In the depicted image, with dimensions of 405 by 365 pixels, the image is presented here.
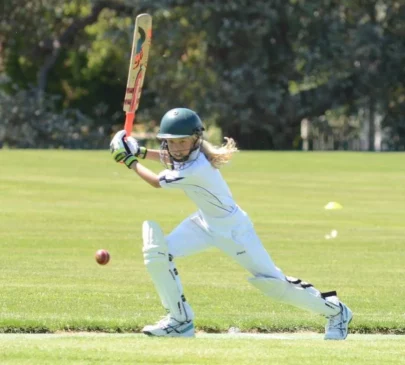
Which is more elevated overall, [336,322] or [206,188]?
[206,188]

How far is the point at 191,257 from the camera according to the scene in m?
14.7

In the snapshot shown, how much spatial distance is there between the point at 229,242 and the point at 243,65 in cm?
3517

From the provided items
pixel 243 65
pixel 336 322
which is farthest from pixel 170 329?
pixel 243 65

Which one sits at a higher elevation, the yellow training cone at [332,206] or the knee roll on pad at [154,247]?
the knee roll on pad at [154,247]

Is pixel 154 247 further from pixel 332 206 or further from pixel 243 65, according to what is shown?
pixel 243 65

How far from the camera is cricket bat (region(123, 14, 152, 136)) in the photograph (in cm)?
958

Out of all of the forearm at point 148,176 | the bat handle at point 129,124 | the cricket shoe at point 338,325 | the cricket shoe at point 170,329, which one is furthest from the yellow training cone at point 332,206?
the forearm at point 148,176

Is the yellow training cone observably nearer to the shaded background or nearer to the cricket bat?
the cricket bat

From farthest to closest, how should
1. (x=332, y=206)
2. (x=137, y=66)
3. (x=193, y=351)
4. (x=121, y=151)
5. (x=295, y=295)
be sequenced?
(x=332, y=206)
(x=137, y=66)
(x=295, y=295)
(x=121, y=151)
(x=193, y=351)

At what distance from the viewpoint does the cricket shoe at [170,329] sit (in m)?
8.65

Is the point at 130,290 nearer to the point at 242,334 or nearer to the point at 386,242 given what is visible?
the point at 242,334

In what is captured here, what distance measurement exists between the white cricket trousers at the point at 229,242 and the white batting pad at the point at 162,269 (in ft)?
0.36

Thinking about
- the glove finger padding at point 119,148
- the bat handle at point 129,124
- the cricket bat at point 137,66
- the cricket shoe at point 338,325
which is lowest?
the cricket shoe at point 338,325

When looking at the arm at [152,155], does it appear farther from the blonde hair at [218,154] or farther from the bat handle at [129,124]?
the blonde hair at [218,154]
